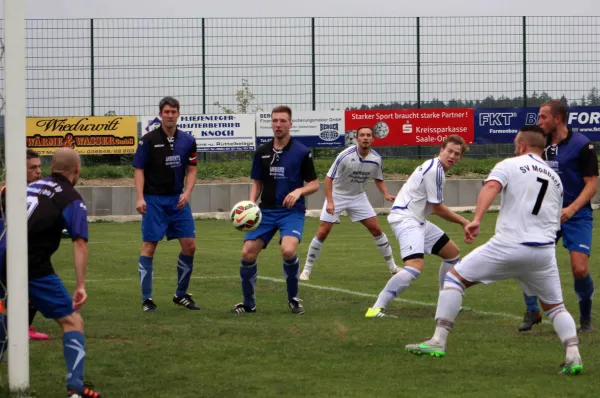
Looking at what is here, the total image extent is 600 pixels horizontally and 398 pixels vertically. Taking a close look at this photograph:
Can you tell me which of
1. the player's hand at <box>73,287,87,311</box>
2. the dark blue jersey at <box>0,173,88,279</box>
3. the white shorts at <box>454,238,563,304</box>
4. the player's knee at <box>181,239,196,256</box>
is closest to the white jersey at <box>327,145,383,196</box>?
the player's knee at <box>181,239,196,256</box>

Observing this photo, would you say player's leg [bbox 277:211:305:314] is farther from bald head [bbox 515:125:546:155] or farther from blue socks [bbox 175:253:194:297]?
bald head [bbox 515:125:546:155]

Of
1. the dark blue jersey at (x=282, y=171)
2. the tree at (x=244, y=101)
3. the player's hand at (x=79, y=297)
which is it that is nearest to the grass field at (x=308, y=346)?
the player's hand at (x=79, y=297)

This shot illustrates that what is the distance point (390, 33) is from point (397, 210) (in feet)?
60.4

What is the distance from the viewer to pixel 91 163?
29156 mm

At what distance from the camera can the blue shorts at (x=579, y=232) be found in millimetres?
9523

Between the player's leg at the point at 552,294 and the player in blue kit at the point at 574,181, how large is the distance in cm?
187

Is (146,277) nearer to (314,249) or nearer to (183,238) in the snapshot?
(183,238)

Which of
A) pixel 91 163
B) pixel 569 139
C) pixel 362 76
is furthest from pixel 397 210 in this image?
pixel 91 163

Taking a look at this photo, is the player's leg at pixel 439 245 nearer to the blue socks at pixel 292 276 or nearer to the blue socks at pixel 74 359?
the blue socks at pixel 292 276

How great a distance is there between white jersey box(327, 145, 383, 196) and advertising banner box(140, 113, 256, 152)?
1318 centimetres

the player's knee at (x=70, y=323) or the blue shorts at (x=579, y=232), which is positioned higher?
the blue shorts at (x=579, y=232)

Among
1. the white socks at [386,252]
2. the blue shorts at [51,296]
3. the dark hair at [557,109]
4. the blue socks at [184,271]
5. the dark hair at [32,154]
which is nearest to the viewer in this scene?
the blue shorts at [51,296]

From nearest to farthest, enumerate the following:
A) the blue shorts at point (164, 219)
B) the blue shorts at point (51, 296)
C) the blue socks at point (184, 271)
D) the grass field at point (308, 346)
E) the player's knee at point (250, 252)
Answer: the blue shorts at point (51, 296), the grass field at point (308, 346), the player's knee at point (250, 252), the blue shorts at point (164, 219), the blue socks at point (184, 271)

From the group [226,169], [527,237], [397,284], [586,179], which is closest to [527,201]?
[527,237]
